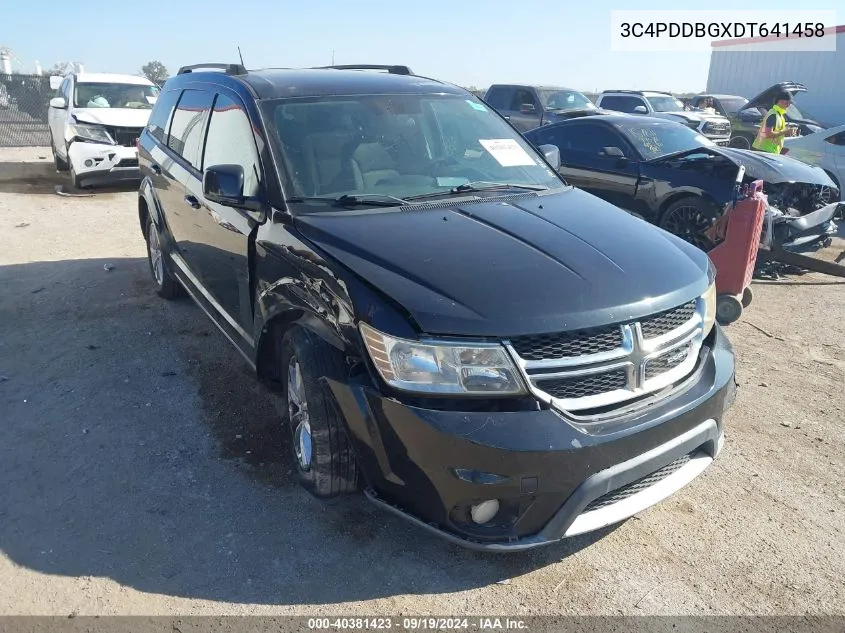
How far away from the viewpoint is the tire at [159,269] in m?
5.64

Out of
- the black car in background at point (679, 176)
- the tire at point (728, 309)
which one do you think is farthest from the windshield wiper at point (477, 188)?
the black car in background at point (679, 176)

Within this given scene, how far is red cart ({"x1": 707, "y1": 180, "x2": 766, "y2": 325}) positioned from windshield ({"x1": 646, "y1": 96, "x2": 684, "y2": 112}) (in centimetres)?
1435

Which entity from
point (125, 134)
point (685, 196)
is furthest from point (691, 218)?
point (125, 134)

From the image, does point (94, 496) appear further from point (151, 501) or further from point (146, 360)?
point (146, 360)

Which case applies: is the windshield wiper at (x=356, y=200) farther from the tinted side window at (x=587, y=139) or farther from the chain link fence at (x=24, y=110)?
the chain link fence at (x=24, y=110)

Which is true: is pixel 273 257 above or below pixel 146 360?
above

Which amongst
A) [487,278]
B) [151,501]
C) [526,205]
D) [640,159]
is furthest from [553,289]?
[640,159]

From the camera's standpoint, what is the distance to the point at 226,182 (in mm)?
3246

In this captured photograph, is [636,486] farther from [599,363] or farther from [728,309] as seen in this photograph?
[728,309]

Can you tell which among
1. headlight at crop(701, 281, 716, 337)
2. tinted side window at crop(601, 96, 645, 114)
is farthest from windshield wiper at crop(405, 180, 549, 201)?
tinted side window at crop(601, 96, 645, 114)

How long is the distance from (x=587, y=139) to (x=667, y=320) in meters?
6.15

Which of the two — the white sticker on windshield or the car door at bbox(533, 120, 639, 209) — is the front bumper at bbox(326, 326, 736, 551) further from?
the car door at bbox(533, 120, 639, 209)

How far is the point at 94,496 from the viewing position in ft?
10.6

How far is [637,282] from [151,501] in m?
2.46
